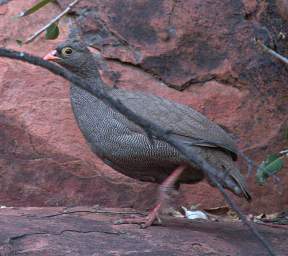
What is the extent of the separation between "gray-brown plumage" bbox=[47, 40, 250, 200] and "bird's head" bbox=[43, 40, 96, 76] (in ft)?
1.35

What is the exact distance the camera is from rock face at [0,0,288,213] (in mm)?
6742

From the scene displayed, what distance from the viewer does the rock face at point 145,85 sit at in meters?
6.74

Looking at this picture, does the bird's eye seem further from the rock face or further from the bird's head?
the rock face

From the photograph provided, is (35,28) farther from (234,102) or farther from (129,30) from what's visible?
(234,102)

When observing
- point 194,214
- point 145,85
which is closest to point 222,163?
point 194,214

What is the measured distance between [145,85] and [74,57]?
0.81 meters

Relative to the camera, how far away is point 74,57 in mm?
6305

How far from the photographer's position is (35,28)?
695cm

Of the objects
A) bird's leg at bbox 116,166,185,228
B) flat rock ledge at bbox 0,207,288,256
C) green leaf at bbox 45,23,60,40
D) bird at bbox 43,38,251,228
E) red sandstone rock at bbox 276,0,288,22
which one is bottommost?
flat rock ledge at bbox 0,207,288,256

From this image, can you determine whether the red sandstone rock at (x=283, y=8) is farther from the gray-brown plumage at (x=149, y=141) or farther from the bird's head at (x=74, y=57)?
the bird's head at (x=74, y=57)

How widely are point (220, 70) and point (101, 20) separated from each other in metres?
1.15

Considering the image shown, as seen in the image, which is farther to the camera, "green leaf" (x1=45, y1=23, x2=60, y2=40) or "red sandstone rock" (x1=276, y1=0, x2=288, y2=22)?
"red sandstone rock" (x1=276, y1=0, x2=288, y2=22)

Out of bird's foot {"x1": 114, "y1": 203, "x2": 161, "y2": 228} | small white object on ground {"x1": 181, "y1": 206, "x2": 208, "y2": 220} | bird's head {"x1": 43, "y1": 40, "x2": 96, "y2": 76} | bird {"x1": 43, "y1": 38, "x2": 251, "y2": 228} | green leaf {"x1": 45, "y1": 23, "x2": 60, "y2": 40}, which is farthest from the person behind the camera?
small white object on ground {"x1": 181, "y1": 206, "x2": 208, "y2": 220}

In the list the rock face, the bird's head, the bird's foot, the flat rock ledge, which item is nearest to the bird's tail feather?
the flat rock ledge
